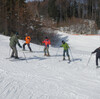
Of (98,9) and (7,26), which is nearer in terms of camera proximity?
(7,26)

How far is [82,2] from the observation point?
58.2 metres

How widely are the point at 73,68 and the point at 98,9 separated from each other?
1970 inches

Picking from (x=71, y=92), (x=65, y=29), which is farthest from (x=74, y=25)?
(x=71, y=92)

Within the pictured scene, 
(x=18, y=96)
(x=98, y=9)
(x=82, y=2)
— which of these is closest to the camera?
(x=18, y=96)

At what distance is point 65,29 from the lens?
42188 millimetres

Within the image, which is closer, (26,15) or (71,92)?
(71,92)

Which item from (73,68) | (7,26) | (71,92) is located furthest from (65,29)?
(71,92)

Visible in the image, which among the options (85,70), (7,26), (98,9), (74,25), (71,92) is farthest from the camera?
(98,9)

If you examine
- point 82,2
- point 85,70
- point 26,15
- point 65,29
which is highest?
point 82,2

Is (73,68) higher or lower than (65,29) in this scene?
lower

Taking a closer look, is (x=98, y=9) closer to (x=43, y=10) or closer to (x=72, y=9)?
(x=72, y=9)

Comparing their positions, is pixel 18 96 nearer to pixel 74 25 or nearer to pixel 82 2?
pixel 74 25

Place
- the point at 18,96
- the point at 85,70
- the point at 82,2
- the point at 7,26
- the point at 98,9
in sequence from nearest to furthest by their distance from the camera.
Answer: the point at 18,96, the point at 85,70, the point at 7,26, the point at 98,9, the point at 82,2

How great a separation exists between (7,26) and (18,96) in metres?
28.0
